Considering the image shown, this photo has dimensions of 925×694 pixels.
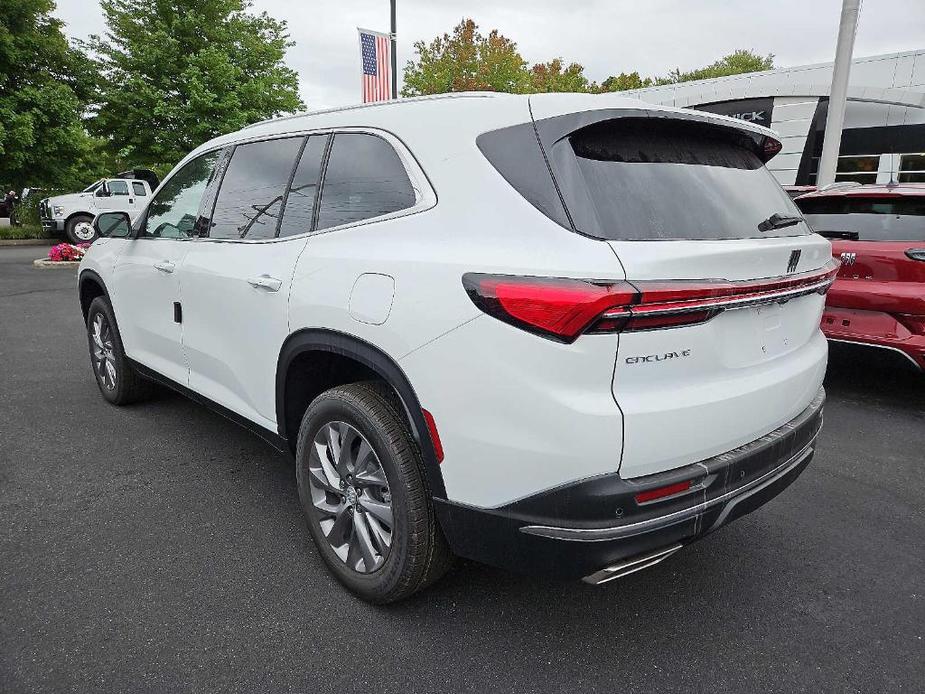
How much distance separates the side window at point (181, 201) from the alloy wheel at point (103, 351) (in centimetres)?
101

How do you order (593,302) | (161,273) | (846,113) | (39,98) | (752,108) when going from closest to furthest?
(593,302) < (161,273) < (39,98) < (752,108) < (846,113)

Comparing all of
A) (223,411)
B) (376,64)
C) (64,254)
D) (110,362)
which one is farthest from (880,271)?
(64,254)

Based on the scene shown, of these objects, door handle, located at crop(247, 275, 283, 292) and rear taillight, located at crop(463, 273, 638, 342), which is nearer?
rear taillight, located at crop(463, 273, 638, 342)

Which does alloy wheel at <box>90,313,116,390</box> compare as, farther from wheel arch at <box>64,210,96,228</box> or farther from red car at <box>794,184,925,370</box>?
wheel arch at <box>64,210,96,228</box>

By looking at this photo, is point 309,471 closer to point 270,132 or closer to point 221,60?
point 270,132

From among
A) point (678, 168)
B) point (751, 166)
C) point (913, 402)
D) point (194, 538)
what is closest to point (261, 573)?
point (194, 538)

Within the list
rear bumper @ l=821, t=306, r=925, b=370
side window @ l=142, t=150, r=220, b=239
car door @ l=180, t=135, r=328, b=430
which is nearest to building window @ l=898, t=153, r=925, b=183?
rear bumper @ l=821, t=306, r=925, b=370

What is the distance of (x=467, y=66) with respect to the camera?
3438 cm

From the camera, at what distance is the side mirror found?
4214 millimetres

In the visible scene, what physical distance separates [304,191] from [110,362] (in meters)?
2.78

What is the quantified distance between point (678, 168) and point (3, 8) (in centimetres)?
2490

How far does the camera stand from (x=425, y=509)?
7.07 feet

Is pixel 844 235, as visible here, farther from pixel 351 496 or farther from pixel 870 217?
pixel 351 496

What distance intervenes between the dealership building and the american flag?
39.3 ft
